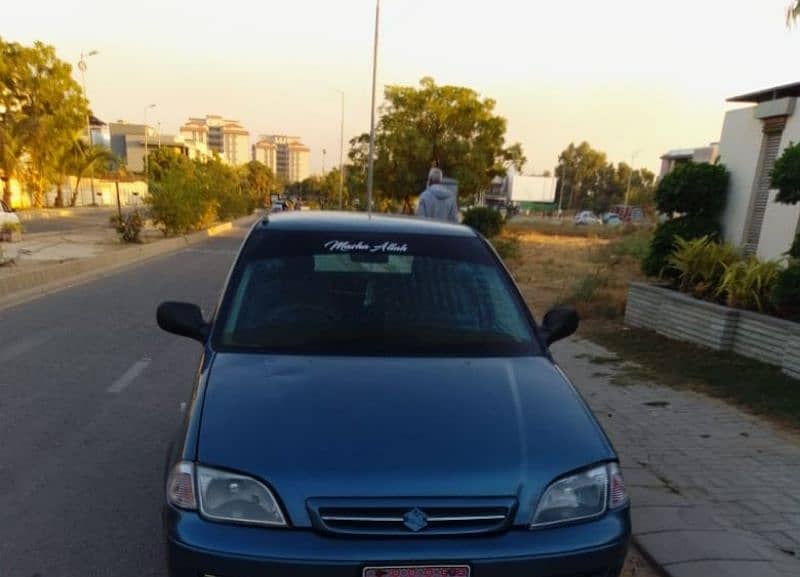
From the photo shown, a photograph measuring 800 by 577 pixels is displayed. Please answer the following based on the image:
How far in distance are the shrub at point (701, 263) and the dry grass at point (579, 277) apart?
154cm

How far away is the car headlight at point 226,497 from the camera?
1.95m

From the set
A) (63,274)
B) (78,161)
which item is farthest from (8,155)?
(63,274)

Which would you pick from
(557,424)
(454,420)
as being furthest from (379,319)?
(557,424)

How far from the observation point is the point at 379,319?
2930 mm

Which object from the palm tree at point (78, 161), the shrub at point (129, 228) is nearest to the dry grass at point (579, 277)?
the shrub at point (129, 228)

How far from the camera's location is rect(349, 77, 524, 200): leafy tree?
1121 inches

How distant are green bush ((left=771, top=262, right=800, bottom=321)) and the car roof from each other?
4078mm

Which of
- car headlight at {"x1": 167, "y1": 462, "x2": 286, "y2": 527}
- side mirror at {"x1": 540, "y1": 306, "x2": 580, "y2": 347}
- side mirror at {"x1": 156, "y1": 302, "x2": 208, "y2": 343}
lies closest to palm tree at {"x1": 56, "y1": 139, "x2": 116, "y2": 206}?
side mirror at {"x1": 156, "y1": 302, "x2": 208, "y2": 343}

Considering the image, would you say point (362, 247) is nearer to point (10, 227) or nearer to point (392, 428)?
point (392, 428)

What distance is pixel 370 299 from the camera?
3.03 m

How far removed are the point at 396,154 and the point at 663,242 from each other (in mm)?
21756

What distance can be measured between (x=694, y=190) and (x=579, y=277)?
545cm

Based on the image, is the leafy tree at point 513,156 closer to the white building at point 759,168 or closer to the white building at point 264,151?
the white building at point 759,168

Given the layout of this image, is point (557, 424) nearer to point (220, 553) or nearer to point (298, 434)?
point (298, 434)
